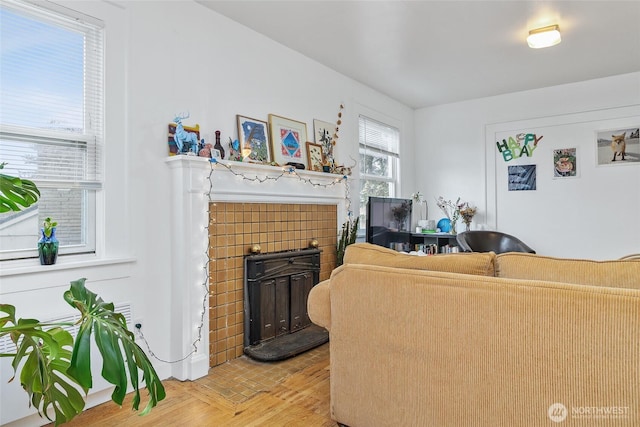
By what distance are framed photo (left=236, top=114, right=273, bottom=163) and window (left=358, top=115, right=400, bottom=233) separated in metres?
1.62

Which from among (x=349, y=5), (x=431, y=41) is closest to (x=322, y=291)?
(x=349, y=5)

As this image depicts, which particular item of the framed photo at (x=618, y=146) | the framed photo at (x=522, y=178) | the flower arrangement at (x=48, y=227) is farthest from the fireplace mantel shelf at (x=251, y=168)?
the framed photo at (x=618, y=146)

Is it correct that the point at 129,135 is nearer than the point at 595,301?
No

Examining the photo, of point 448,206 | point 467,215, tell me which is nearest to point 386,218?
point 467,215

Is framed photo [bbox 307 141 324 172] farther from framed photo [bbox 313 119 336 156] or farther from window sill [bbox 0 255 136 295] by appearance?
window sill [bbox 0 255 136 295]

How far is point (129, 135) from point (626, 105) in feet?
16.1

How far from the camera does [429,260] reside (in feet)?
5.78

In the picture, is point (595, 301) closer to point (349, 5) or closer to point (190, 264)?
point (190, 264)

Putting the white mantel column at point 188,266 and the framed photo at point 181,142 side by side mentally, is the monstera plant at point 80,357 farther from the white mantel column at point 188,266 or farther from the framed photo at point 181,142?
the framed photo at point 181,142

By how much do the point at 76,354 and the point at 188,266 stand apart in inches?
54.6

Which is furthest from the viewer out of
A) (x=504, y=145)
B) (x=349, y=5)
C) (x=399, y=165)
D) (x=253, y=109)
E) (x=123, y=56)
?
(x=399, y=165)

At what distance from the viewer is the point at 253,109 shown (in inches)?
124

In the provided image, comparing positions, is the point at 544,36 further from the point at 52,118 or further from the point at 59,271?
the point at 59,271
